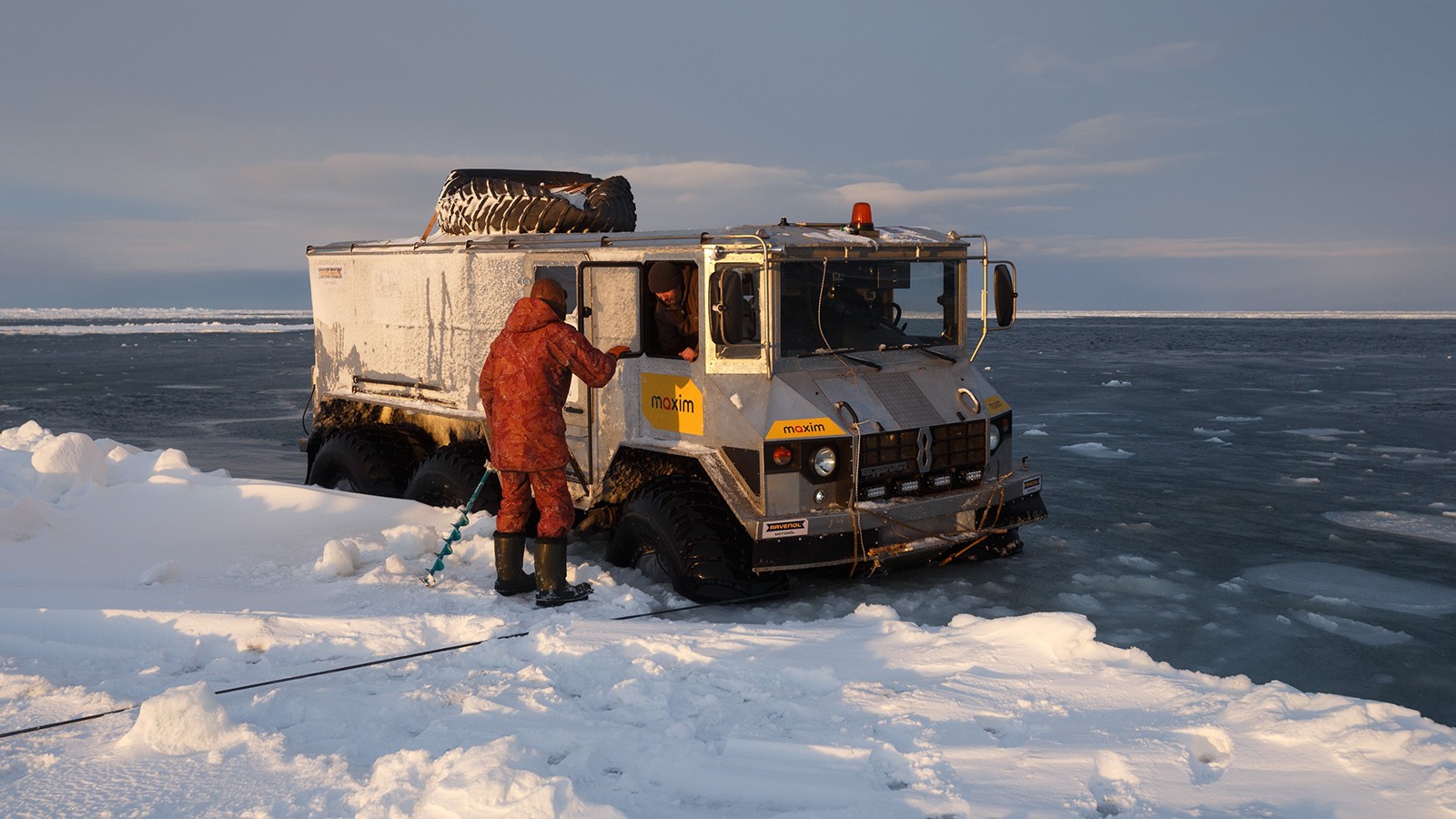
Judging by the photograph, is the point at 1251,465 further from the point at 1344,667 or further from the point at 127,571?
the point at 127,571

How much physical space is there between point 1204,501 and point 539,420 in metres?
6.98

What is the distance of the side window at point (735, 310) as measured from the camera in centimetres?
609

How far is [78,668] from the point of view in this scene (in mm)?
4859

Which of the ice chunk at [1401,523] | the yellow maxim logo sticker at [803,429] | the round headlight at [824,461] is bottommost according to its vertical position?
the ice chunk at [1401,523]

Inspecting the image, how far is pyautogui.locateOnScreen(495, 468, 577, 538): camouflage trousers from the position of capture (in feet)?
20.5

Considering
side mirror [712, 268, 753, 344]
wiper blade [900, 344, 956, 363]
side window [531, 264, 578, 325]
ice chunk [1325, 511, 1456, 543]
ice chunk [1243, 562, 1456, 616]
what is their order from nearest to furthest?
side mirror [712, 268, 753, 344], ice chunk [1243, 562, 1456, 616], wiper blade [900, 344, 956, 363], side window [531, 264, 578, 325], ice chunk [1325, 511, 1456, 543]

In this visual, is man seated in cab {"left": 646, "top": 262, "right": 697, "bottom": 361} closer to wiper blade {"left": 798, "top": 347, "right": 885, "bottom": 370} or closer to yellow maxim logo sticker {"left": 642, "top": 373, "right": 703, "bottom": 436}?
yellow maxim logo sticker {"left": 642, "top": 373, "right": 703, "bottom": 436}

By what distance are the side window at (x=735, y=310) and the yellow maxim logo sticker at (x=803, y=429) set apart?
444 millimetres

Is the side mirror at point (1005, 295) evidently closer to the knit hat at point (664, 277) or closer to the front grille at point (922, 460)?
the front grille at point (922, 460)

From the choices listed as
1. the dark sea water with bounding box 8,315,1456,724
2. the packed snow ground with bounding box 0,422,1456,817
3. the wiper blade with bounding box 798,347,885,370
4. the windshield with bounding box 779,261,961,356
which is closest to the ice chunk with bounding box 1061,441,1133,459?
the dark sea water with bounding box 8,315,1456,724

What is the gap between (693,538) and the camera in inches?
251

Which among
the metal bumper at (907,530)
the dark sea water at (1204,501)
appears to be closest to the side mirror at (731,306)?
the metal bumper at (907,530)

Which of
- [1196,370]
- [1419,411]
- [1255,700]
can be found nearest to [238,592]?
[1255,700]

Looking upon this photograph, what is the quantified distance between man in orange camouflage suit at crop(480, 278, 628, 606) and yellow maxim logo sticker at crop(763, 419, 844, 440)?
0.97m
